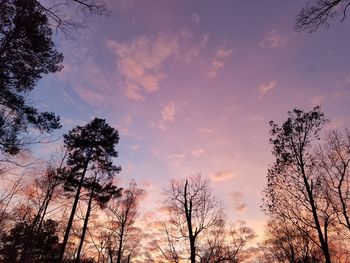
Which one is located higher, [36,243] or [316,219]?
[36,243]

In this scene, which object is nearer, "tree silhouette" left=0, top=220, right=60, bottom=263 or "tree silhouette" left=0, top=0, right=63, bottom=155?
"tree silhouette" left=0, top=0, right=63, bottom=155

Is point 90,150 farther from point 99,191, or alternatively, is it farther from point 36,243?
point 36,243

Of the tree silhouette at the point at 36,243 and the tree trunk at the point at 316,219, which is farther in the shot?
the tree silhouette at the point at 36,243

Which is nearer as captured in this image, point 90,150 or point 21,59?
point 21,59

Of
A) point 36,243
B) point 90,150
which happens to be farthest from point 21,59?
point 36,243

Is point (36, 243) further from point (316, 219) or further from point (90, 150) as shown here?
point (316, 219)

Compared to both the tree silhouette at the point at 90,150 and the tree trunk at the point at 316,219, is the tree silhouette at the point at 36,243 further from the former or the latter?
the tree trunk at the point at 316,219

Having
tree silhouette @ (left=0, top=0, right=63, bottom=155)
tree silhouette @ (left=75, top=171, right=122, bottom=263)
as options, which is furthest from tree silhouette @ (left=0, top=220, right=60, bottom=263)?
tree silhouette @ (left=0, top=0, right=63, bottom=155)

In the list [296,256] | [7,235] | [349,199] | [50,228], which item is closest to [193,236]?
[349,199]

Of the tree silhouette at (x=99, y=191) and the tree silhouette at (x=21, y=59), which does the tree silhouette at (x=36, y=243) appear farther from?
the tree silhouette at (x=21, y=59)

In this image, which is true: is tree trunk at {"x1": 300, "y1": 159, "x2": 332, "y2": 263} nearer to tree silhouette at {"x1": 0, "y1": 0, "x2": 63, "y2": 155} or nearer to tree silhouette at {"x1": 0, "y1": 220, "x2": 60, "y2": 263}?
tree silhouette at {"x1": 0, "y1": 0, "x2": 63, "y2": 155}

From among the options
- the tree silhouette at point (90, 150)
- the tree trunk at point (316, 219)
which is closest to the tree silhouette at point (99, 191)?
the tree silhouette at point (90, 150)

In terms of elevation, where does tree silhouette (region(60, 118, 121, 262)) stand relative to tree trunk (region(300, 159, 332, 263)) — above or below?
above

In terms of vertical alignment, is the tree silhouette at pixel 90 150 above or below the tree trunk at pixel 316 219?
above
